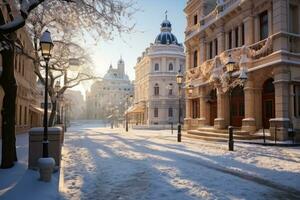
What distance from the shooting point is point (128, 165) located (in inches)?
463

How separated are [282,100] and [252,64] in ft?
11.6

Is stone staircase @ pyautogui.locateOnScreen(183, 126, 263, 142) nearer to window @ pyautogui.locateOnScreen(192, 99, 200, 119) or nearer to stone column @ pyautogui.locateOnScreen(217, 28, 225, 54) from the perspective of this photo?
window @ pyautogui.locateOnScreen(192, 99, 200, 119)

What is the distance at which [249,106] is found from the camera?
22172mm

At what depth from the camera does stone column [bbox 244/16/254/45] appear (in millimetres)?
22891

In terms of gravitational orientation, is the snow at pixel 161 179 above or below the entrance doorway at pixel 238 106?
below

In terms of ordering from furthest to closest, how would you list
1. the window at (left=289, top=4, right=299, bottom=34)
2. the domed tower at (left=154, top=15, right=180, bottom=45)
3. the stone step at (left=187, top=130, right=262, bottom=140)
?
the domed tower at (left=154, top=15, right=180, bottom=45) → the stone step at (left=187, top=130, right=262, bottom=140) → the window at (left=289, top=4, right=299, bottom=34)

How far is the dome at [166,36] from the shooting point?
6581cm

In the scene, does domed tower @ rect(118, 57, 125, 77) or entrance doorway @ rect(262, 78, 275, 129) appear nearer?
entrance doorway @ rect(262, 78, 275, 129)

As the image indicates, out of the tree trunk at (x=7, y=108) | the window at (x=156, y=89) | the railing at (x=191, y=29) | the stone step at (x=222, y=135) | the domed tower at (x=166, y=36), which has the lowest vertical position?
the stone step at (x=222, y=135)

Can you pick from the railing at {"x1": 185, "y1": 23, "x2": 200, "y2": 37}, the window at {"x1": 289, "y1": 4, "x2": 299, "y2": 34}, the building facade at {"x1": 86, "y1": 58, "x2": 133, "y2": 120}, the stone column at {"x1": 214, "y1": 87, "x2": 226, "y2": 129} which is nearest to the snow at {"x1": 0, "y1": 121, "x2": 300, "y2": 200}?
the window at {"x1": 289, "y1": 4, "x2": 299, "y2": 34}

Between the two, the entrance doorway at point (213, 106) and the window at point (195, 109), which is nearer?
the entrance doorway at point (213, 106)

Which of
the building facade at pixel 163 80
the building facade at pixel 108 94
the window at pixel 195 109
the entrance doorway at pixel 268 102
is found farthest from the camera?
the building facade at pixel 108 94

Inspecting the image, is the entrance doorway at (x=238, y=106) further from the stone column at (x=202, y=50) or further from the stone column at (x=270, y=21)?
the stone column at (x=202, y=50)

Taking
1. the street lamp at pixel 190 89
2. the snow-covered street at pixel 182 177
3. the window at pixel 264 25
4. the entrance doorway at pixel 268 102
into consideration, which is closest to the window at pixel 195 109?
the street lamp at pixel 190 89
